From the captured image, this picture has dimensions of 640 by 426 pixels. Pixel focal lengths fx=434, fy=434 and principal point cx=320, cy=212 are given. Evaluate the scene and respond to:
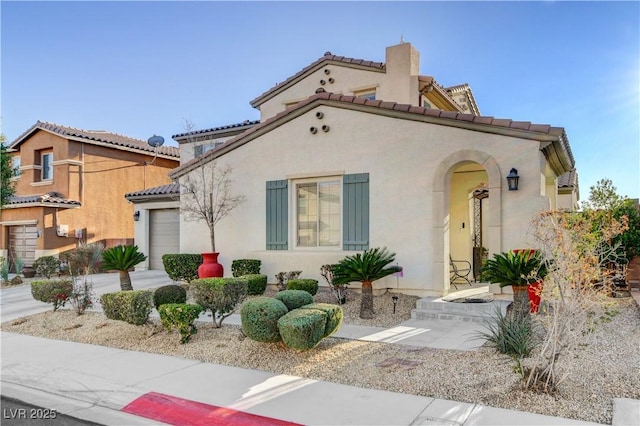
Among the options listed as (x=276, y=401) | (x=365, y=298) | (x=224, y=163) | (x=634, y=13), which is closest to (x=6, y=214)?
(x=224, y=163)

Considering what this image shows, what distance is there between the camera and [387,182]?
1091cm

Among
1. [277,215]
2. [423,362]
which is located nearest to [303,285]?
[277,215]

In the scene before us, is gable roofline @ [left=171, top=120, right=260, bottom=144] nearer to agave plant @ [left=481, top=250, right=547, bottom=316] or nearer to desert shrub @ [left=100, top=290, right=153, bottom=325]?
desert shrub @ [left=100, top=290, right=153, bottom=325]

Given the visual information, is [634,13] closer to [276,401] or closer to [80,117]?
[276,401]

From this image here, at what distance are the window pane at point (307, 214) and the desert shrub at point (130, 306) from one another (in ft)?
16.2

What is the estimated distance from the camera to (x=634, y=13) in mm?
9156

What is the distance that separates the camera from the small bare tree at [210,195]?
42.5 ft

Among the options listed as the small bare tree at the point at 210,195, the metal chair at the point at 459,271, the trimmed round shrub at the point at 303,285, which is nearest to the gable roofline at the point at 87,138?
the small bare tree at the point at 210,195

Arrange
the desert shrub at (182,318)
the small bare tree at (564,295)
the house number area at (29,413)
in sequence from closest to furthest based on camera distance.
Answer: the small bare tree at (564,295) → the house number area at (29,413) → the desert shrub at (182,318)

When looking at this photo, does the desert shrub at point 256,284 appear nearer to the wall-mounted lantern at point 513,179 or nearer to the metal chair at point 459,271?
the metal chair at point 459,271

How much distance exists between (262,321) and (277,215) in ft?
20.4

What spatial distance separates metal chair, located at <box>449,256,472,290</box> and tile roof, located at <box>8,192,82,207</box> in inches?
672

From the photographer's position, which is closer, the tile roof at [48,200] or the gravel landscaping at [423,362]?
the gravel landscaping at [423,362]

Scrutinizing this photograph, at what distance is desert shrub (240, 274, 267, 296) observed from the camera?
1085cm
